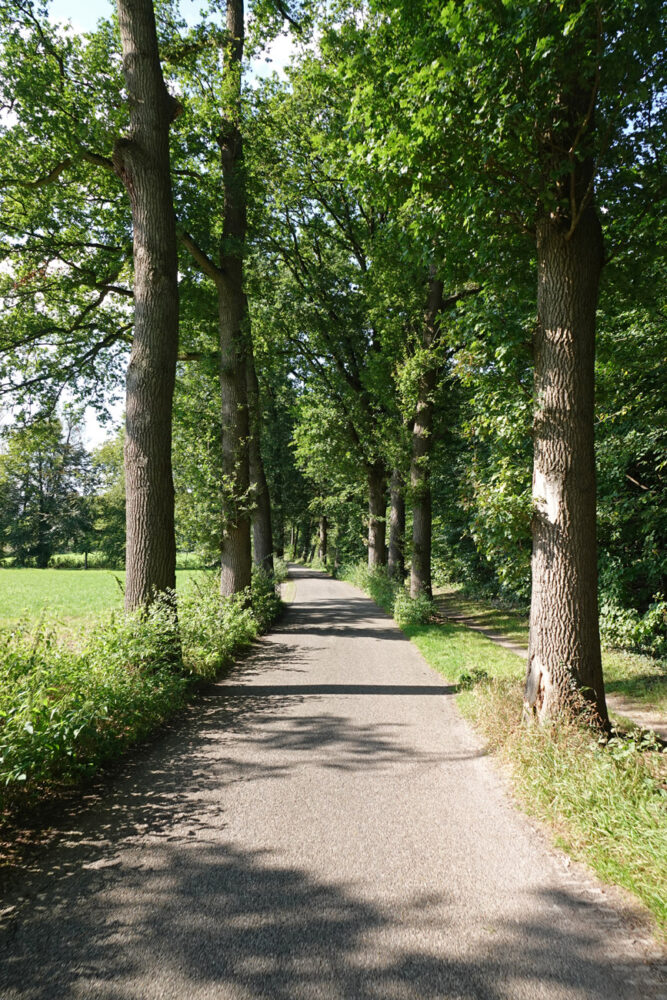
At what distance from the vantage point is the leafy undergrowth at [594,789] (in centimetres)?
284

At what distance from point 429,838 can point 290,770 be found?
147 centimetres

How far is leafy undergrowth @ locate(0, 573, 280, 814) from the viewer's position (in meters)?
3.45

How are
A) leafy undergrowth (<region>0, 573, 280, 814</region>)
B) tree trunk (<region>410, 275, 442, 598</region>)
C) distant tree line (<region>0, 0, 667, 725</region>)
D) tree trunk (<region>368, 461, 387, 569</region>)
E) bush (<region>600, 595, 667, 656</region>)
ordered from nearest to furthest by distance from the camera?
leafy undergrowth (<region>0, 573, 280, 814</region>) < distant tree line (<region>0, 0, 667, 725</region>) < bush (<region>600, 595, 667, 656</region>) < tree trunk (<region>410, 275, 442, 598</region>) < tree trunk (<region>368, 461, 387, 569</region>)

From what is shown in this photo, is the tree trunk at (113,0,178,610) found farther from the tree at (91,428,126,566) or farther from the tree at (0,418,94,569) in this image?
the tree at (91,428,126,566)

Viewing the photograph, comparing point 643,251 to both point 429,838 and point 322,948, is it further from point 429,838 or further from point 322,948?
point 322,948

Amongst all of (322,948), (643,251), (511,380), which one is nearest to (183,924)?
(322,948)

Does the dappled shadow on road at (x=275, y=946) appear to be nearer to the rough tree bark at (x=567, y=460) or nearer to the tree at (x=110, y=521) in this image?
the rough tree bark at (x=567, y=460)

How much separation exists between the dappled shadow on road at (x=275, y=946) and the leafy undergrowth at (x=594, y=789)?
0.37m

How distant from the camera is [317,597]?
20.0 m

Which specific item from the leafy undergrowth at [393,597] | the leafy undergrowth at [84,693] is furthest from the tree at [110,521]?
the leafy undergrowth at [84,693]

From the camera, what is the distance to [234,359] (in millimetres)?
10961

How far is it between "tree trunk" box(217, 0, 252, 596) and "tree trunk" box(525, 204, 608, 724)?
23.1 feet

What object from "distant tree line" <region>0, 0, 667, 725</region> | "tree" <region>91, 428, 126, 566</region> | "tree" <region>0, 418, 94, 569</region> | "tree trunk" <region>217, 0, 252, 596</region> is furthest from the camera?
"tree" <region>91, 428, 126, 566</region>

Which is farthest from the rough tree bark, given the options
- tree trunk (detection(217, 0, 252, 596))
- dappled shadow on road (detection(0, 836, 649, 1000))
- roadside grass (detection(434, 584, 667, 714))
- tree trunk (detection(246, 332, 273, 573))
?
tree trunk (detection(246, 332, 273, 573))
